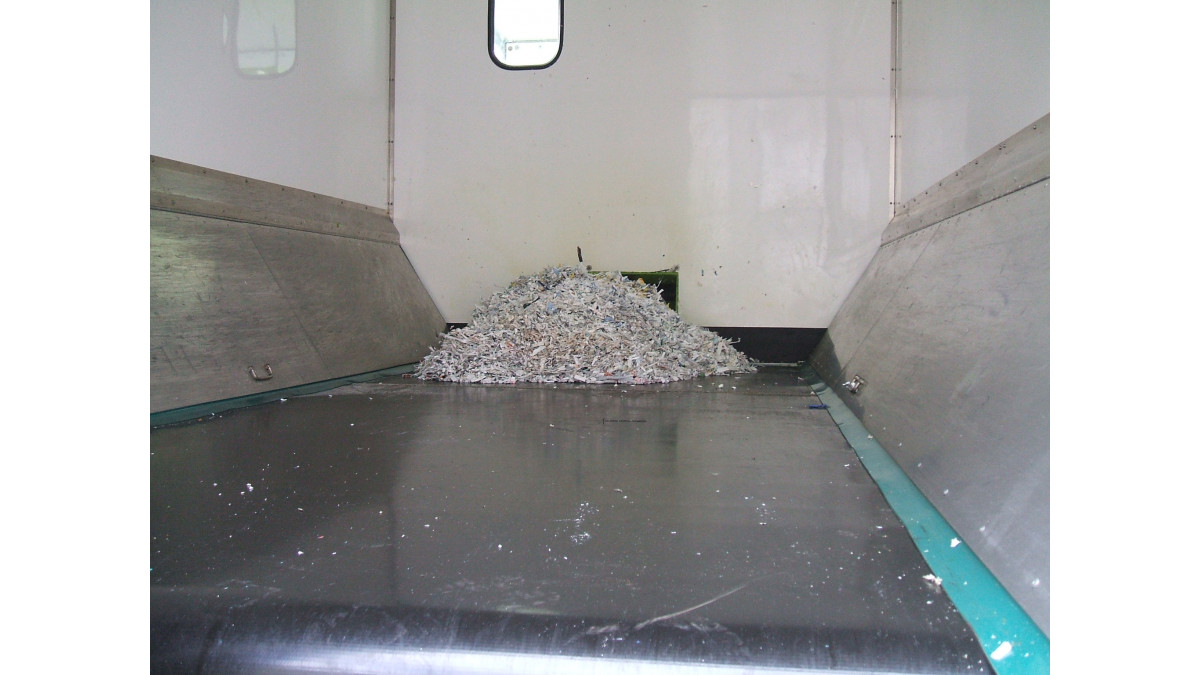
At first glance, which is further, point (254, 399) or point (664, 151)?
point (664, 151)

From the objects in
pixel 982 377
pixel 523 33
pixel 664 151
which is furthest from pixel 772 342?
pixel 982 377

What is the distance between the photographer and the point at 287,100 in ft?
10.8

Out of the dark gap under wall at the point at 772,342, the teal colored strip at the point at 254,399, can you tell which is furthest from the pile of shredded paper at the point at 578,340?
the teal colored strip at the point at 254,399

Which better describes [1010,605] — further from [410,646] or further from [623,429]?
[623,429]

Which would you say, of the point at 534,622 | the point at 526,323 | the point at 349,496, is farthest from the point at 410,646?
the point at 526,323

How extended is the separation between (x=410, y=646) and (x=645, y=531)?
47cm

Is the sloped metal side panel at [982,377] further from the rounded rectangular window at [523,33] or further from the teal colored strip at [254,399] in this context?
the rounded rectangular window at [523,33]

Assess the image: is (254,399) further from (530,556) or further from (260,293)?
(530,556)

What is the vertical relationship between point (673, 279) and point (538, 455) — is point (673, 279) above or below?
above

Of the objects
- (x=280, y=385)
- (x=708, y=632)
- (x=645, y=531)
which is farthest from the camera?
(x=280, y=385)

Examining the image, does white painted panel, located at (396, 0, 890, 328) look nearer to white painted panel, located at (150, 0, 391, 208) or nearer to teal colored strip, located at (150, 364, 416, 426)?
white painted panel, located at (150, 0, 391, 208)

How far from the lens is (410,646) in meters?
0.81

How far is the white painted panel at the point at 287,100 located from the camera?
2.63 m

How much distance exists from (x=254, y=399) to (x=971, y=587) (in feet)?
7.85
